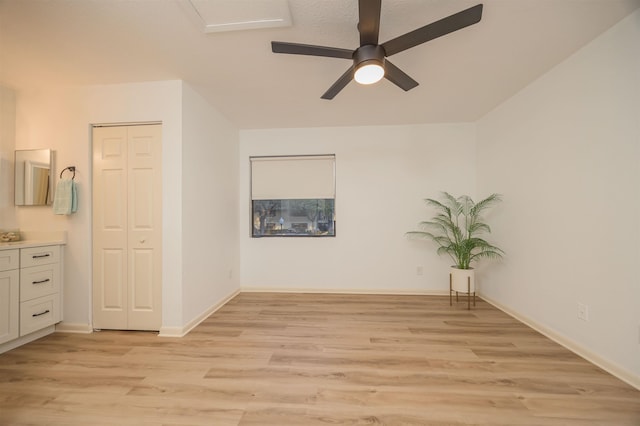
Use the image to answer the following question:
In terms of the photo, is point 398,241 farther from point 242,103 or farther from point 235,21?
point 235,21

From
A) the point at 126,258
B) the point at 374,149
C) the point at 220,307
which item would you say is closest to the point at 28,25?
the point at 126,258

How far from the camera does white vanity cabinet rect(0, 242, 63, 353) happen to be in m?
2.03

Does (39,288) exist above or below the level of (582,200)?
below

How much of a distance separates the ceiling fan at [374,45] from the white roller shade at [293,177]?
6.48 ft

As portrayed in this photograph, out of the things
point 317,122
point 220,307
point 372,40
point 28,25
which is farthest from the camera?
point 317,122

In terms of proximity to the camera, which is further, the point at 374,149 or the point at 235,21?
the point at 374,149

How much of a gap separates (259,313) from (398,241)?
7.36 feet

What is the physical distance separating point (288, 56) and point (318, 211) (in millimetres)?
2239

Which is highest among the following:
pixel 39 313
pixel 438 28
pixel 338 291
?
pixel 438 28

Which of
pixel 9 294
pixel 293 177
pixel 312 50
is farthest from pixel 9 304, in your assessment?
A: pixel 312 50

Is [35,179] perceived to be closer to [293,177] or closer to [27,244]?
[27,244]

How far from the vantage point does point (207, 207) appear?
288 cm

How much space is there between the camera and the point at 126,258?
2.45 meters

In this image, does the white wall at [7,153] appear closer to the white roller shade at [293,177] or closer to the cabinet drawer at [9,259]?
the cabinet drawer at [9,259]
